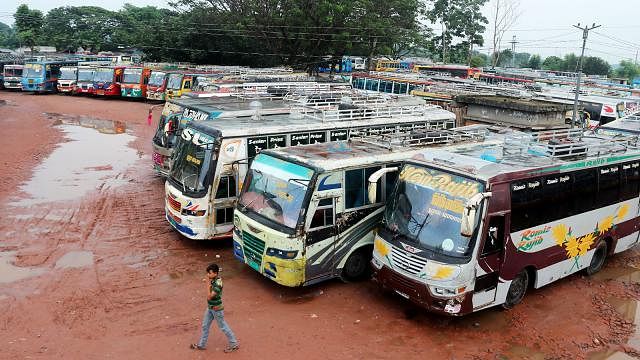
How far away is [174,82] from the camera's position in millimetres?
30953

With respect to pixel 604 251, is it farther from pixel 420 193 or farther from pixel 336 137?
pixel 336 137

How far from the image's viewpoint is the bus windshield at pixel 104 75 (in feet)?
114

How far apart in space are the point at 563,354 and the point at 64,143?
19.9 meters

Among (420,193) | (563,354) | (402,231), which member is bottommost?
(563,354)

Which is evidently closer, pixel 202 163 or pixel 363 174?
pixel 363 174

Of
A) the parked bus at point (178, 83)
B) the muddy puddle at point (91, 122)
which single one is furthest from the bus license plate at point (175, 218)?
the parked bus at point (178, 83)

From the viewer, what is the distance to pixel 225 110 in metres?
12.7

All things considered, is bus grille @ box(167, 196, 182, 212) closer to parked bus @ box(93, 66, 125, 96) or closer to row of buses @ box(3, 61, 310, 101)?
row of buses @ box(3, 61, 310, 101)

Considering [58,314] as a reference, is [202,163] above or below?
above

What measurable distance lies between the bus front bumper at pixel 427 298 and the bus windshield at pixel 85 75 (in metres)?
32.3

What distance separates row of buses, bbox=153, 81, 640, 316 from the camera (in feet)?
26.4

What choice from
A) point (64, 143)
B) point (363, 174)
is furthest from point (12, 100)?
point (363, 174)

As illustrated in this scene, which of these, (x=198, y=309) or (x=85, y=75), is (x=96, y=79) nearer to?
(x=85, y=75)

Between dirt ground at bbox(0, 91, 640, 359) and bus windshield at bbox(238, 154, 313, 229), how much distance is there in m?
1.43
